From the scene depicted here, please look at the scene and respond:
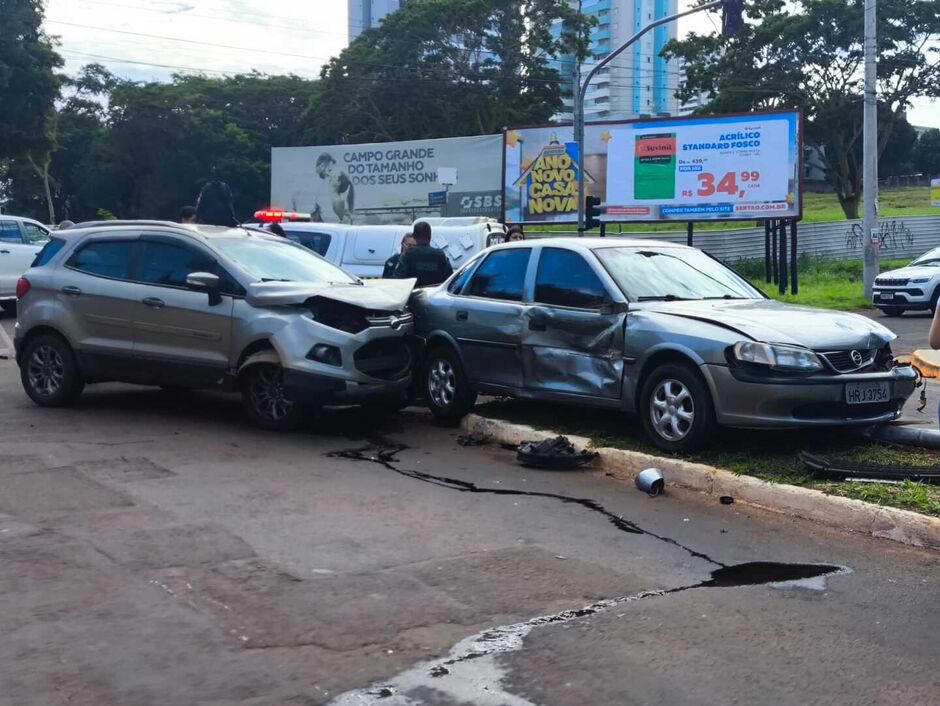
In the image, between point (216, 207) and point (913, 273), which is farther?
point (913, 273)

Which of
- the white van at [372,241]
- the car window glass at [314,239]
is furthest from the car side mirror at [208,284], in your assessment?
the car window glass at [314,239]

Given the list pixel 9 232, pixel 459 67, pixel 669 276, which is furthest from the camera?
pixel 459 67

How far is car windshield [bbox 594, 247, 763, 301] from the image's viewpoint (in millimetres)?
8773

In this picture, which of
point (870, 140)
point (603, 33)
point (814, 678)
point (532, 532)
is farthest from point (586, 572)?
point (603, 33)

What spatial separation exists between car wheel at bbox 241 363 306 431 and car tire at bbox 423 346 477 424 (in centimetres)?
132

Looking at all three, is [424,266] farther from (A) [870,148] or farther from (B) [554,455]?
(A) [870,148]

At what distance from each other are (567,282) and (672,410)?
167 cm

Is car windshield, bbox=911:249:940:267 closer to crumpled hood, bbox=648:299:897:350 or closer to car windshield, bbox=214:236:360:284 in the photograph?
crumpled hood, bbox=648:299:897:350

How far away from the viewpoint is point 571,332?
888 centimetres

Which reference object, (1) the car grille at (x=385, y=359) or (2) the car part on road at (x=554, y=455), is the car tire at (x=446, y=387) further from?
(2) the car part on road at (x=554, y=455)

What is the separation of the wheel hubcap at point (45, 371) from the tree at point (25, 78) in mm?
26177

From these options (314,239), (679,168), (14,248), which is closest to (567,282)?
(314,239)

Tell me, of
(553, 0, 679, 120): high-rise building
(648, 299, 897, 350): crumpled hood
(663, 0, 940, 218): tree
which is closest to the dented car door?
(648, 299, 897, 350): crumpled hood

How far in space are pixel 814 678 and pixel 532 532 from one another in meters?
2.37
